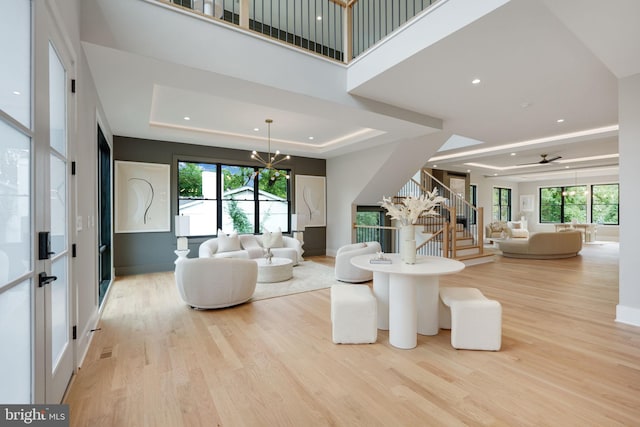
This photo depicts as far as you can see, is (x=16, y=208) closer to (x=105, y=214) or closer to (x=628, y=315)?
(x=105, y=214)

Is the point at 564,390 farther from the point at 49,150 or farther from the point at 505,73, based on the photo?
the point at 49,150

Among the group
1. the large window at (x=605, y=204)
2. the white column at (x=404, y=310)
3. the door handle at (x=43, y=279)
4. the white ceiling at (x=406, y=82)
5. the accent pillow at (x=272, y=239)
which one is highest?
the white ceiling at (x=406, y=82)

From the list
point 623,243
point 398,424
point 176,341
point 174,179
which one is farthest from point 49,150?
point 623,243

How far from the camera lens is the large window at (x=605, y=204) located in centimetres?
1241

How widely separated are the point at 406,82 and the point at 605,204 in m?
14.4

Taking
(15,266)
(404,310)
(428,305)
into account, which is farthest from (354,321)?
(15,266)

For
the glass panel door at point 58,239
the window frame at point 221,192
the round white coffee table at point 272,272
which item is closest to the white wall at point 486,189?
the window frame at point 221,192

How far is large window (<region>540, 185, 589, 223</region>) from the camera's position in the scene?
13.1 m

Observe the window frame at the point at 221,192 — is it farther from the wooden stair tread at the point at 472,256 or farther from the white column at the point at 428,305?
the wooden stair tread at the point at 472,256

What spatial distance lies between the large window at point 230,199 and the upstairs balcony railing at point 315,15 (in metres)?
2.80

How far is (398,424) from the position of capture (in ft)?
5.77

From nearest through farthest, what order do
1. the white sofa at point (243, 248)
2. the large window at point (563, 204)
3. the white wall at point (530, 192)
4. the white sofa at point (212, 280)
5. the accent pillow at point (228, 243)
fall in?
the white sofa at point (212, 280) → the white sofa at point (243, 248) → the accent pillow at point (228, 243) → the white wall at point (530, 192) → the large window at point (563, 204)

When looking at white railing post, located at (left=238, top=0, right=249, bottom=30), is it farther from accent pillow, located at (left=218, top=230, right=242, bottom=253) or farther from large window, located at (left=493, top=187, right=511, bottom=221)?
large window, located at (left=493, top=187, right=511, bottom=221)

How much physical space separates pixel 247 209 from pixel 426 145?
4592mm
